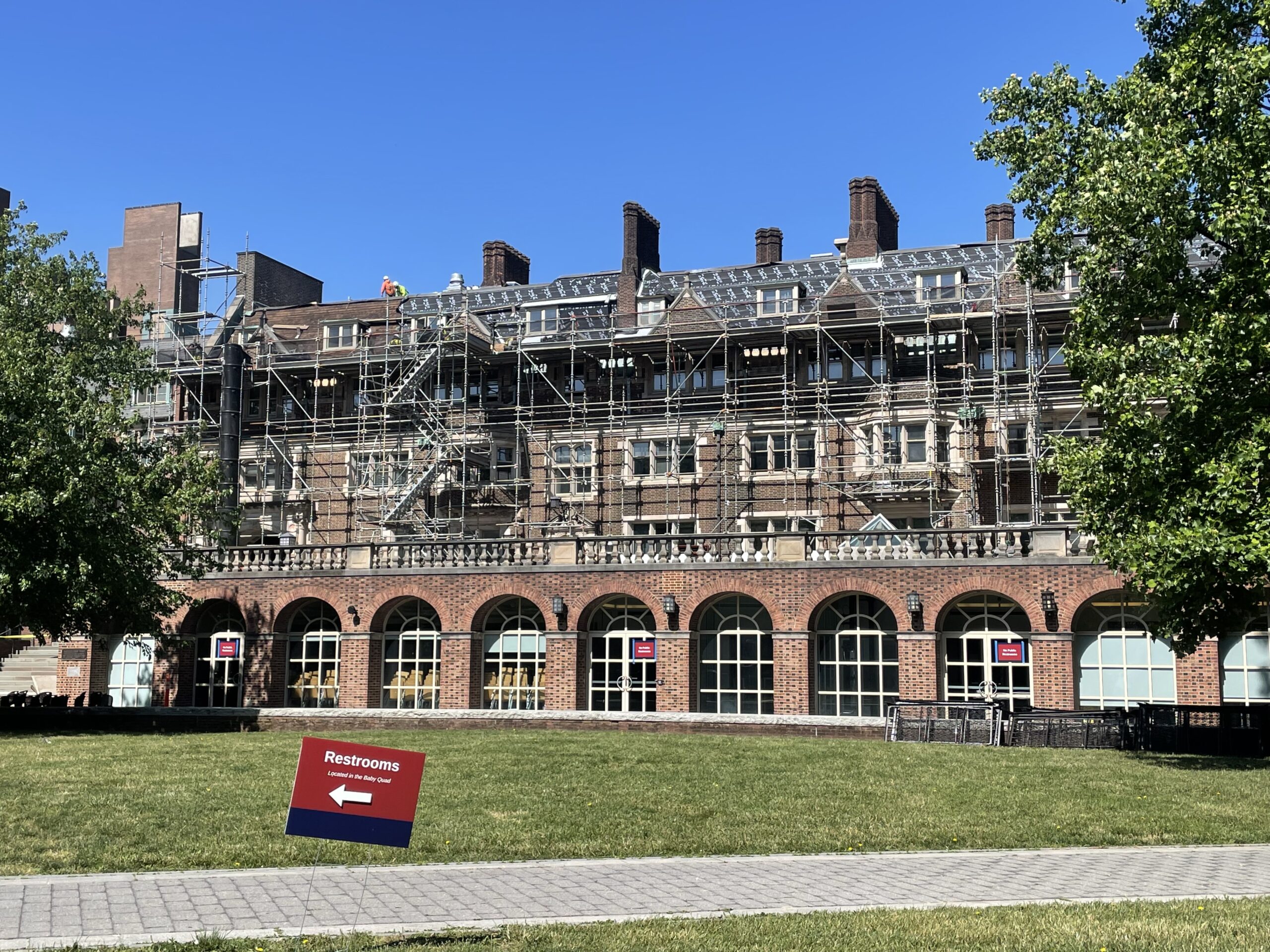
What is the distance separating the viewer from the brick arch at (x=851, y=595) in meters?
33.7

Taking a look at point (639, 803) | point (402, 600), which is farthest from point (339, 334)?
point (639, 803)

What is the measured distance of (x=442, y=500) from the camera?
48625 mm

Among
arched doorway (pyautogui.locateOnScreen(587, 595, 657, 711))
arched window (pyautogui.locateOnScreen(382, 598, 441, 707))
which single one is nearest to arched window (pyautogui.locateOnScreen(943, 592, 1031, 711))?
arched doorway (pyautogui.locateOnScreen(587, 595, 657, 711))

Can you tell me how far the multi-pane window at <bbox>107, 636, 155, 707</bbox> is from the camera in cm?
4238

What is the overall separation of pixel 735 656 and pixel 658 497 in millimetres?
10714

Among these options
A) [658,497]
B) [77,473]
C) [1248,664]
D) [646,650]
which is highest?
[658,497]

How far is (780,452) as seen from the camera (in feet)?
148

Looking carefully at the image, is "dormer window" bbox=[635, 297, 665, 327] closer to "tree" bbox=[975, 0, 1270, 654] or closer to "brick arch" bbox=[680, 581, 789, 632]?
"brick arch" bbox=[680, 581, 789, 632]

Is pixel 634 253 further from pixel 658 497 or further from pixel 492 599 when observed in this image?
pixel 492 599

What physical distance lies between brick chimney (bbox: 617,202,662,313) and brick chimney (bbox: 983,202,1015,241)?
12.5m

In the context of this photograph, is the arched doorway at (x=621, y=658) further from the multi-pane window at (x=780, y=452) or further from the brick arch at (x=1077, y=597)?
the brick arch at (x=1077, y=597)

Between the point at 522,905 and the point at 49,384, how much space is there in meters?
25.0

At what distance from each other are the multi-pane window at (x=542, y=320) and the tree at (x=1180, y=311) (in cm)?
2756

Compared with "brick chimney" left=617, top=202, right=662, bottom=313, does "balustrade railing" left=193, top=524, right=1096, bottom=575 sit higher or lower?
lower
